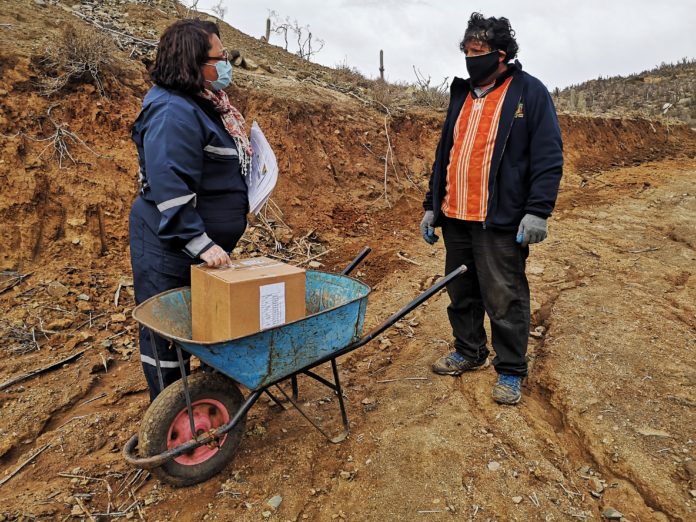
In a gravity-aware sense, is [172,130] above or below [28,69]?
below

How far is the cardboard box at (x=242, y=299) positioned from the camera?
219cm

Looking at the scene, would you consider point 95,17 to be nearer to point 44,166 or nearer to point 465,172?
point 44,166

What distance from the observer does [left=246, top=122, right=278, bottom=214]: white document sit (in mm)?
2684

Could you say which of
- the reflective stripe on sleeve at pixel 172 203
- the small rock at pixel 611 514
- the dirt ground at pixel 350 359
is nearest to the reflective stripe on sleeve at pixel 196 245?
the reflective stripe on sleeve at pixel 172 203

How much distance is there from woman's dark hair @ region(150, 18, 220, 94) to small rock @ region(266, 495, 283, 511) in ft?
6.63

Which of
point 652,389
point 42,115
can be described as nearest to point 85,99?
point 42,115

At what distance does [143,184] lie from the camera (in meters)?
2.45

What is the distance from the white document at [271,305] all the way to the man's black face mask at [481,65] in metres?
1.69

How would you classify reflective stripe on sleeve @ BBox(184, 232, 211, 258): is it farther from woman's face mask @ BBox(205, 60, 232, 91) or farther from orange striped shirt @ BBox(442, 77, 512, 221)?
orange striped shirt @ BBox(442, 77, 512, 221)

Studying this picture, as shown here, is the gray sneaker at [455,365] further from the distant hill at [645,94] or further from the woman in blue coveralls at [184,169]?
the distant hill at [645,94]

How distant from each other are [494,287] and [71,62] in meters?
5.25

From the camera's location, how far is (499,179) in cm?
286

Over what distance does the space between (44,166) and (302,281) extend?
12.8ft

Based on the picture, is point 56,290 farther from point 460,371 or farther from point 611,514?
point 611,514
